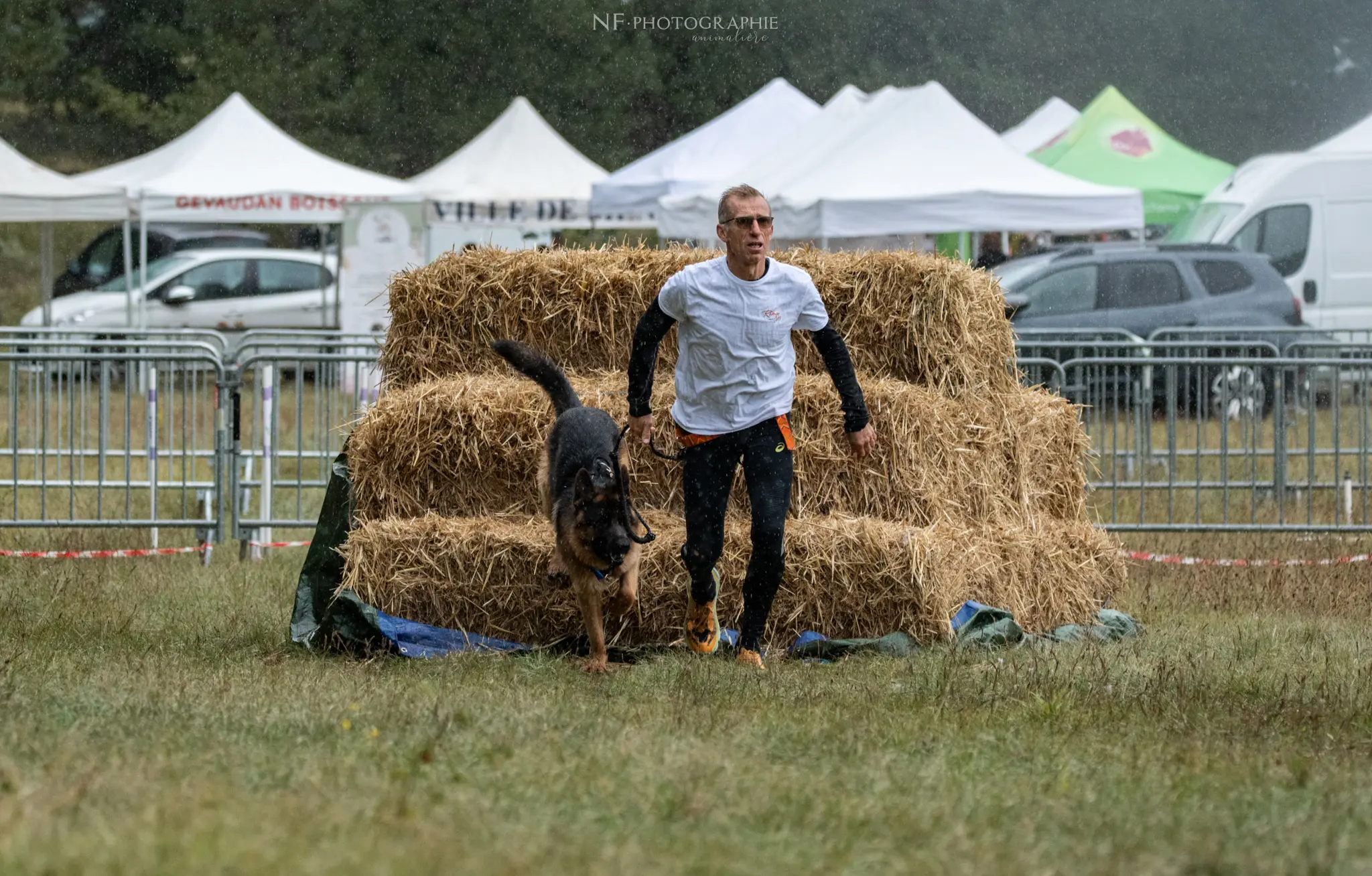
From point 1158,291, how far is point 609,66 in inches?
892

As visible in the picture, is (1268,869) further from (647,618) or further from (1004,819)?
(647,618)

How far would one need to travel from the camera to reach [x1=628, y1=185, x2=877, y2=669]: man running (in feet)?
24.4

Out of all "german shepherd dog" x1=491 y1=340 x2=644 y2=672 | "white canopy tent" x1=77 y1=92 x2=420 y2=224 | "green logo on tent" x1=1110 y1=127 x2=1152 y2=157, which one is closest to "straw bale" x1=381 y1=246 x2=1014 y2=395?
"german shepherd dog" x1=491 y1=340 x2=644 y2=672

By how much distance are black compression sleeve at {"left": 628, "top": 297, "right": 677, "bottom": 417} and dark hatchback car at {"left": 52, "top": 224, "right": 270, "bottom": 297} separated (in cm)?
2564

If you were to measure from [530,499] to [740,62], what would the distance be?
34.5 meters

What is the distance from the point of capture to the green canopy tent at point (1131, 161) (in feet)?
85.0

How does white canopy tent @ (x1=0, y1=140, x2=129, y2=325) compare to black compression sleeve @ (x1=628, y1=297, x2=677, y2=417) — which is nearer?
black compression sleeve @ (x1=628, y1=297, x2=677, y2=417)

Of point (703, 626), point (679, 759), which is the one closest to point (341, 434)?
point (703, 626)

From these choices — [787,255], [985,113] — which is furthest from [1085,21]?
[787,255]

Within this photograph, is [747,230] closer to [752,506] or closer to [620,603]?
[752,506]

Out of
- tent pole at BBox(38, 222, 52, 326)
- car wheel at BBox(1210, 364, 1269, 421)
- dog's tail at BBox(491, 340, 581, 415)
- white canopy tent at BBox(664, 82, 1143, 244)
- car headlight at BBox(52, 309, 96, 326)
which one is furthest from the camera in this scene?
car headlight at BBox(52, 309, 96, 326)

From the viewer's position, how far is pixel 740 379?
7.45 metres

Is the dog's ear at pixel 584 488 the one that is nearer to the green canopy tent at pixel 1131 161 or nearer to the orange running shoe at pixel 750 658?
the orange running shoe at pixel 750 658

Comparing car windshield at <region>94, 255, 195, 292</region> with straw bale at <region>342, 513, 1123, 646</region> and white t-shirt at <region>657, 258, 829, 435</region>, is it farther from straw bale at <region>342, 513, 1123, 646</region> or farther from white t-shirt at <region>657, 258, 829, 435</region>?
white t-shirt at <region>657, 258, 829, 435</region>
